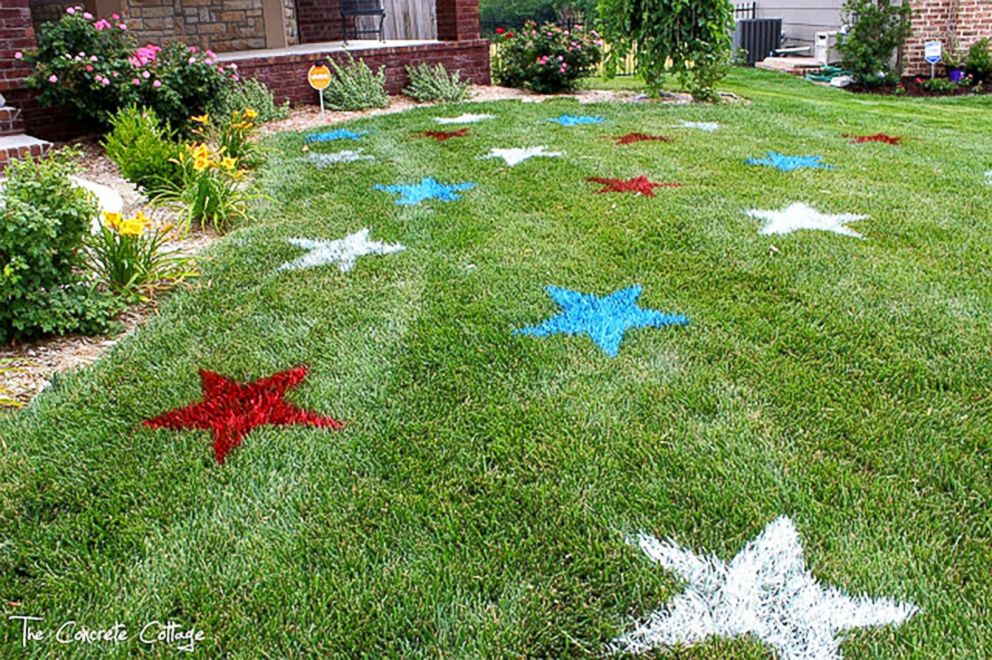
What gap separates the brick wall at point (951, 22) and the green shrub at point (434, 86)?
6684 millimetres

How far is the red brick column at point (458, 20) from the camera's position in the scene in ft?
28.5

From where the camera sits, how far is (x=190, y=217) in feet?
11.8

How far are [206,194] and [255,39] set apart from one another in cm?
691

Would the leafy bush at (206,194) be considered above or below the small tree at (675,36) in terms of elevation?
below

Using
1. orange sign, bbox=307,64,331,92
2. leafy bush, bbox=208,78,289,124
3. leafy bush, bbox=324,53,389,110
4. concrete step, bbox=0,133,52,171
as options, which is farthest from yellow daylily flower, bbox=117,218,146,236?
leafy bush, bbox=324,53,389,110

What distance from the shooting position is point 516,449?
1825 mm

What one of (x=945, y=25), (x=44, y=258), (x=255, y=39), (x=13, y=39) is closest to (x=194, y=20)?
(x=255, y=39)

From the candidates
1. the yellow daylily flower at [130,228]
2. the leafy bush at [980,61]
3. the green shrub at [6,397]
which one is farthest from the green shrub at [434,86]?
the leafy bush at [980,61]

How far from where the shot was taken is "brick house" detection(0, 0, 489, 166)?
5590 mm

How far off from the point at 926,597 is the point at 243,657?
1212 millimetres

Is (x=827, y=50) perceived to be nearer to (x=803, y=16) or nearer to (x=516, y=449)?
(x=803, y=16)

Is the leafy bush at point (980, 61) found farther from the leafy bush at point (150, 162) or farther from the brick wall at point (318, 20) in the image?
the leafy bush at point (150, 162)

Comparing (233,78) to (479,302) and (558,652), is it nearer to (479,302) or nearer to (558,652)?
(479,302)

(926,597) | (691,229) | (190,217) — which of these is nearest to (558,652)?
(926,597)
